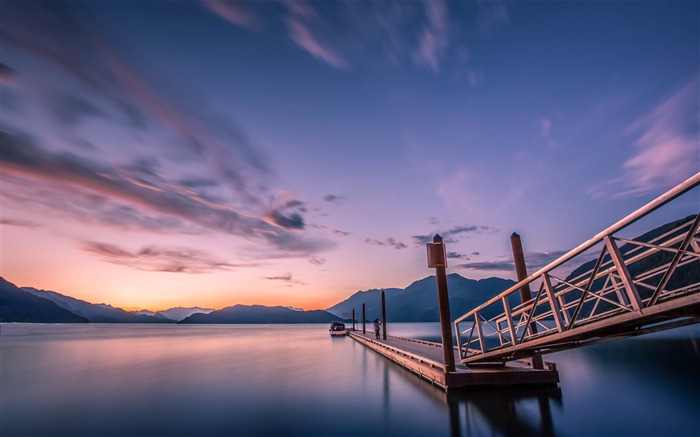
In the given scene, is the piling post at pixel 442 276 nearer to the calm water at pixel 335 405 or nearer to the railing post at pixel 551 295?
the calm water at pixel 335 405

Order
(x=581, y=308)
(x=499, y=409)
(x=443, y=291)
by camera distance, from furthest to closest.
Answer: (x=443, y=291), (x=499, y=409), (x=581, y=308)

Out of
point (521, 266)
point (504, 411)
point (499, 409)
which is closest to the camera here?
point (504, 411)

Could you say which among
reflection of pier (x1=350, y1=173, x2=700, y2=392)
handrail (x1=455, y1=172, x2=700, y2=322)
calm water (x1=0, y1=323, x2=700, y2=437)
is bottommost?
calm water (x1=0, y1=323, x2=700, y2=437)

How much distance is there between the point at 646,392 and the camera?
17.8 metres

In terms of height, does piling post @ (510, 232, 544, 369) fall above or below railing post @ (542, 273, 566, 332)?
above

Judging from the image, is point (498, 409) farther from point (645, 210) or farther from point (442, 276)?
point (645, 210)

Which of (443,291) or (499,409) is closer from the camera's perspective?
(499,409)

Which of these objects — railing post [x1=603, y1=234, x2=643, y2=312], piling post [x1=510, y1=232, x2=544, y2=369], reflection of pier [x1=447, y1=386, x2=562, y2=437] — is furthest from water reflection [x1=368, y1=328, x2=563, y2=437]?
railing post [x1=603, y1=234, x2=643, y2=312]

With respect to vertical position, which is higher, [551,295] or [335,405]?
[551,295]

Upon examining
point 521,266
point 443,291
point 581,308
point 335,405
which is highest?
point 521,266

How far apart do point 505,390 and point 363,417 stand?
573 centimetres

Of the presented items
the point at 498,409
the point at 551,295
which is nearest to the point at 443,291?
the point at 498,409

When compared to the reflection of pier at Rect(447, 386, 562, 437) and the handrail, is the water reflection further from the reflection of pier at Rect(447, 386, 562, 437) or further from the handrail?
the handrail

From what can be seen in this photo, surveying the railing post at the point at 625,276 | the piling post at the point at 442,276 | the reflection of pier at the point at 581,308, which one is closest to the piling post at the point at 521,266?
the reflection of pier at the point at 581,308
